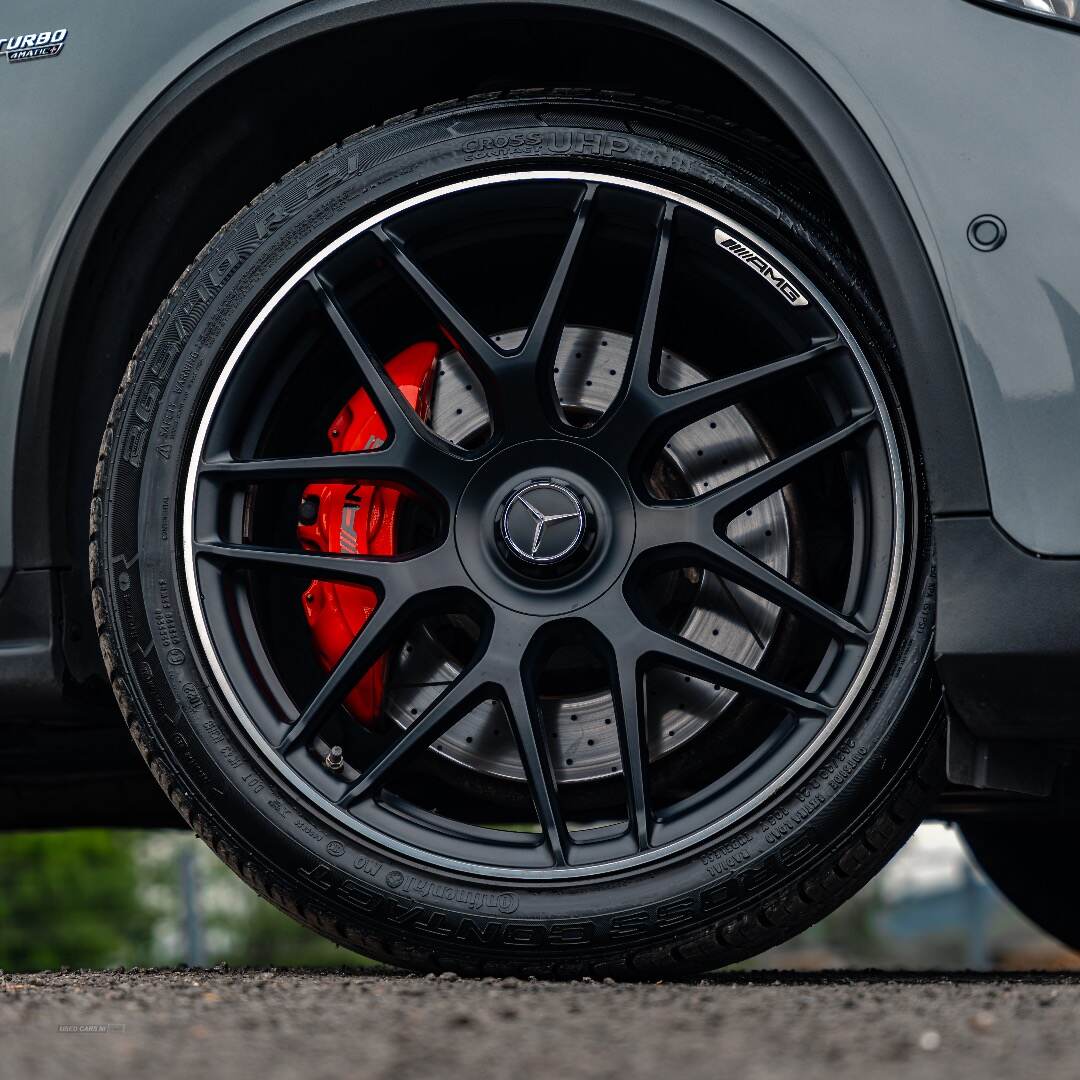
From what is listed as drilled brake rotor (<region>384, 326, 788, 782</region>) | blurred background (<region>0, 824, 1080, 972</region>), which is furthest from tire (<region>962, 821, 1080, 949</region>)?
blurred background (<region>0, 824, 1080, 972</region>)

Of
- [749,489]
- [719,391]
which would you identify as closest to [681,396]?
[719,391]

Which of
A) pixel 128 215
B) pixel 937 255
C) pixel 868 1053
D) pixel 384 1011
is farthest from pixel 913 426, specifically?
pixel 128 215

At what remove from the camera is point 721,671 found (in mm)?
1768

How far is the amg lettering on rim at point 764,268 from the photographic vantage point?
5.91 feet

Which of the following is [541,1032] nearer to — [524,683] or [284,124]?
[524,683]

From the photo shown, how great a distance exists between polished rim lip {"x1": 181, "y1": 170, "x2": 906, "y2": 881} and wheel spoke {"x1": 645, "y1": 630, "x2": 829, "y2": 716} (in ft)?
0.15

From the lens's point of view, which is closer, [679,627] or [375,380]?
[375,380]

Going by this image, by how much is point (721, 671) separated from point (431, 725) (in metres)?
0.38

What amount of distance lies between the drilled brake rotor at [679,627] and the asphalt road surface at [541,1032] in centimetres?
49

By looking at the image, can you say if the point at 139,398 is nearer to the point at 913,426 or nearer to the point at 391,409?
the point at 391,409

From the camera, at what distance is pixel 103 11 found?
1.98 meters

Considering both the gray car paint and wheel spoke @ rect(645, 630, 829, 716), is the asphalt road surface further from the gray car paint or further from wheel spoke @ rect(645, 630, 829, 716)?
the gray car paint

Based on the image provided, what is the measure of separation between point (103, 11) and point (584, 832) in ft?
4.38

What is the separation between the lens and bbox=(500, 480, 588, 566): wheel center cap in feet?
5.95
